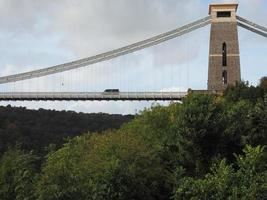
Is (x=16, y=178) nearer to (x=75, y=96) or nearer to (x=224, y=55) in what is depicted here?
(x=75, y=96)

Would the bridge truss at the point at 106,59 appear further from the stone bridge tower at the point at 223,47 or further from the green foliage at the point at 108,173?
the green foliage at the point at 108,173

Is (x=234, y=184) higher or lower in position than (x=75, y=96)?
lower

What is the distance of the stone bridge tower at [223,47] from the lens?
63.3 meters

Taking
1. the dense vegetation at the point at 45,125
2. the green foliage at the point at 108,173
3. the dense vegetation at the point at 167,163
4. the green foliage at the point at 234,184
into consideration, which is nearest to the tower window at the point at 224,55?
the dense vegetation at the point at 45,125

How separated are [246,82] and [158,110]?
1012 cm

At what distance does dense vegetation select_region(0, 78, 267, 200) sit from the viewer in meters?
28.5

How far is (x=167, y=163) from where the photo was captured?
3409cm

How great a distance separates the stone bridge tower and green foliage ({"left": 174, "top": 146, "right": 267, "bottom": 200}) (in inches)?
1342

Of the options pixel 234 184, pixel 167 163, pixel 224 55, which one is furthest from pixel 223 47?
pixel 234 184

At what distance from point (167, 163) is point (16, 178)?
722 cm

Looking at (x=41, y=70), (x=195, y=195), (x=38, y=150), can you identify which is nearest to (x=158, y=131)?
(x=195, y=195)

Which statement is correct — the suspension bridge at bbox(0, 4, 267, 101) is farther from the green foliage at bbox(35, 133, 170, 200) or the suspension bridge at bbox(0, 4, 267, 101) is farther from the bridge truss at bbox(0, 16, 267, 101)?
the green foliage at bbox(35, 133, 170, 200)

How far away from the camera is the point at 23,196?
29844 millimetres

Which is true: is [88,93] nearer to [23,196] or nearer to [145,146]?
[145,146]
